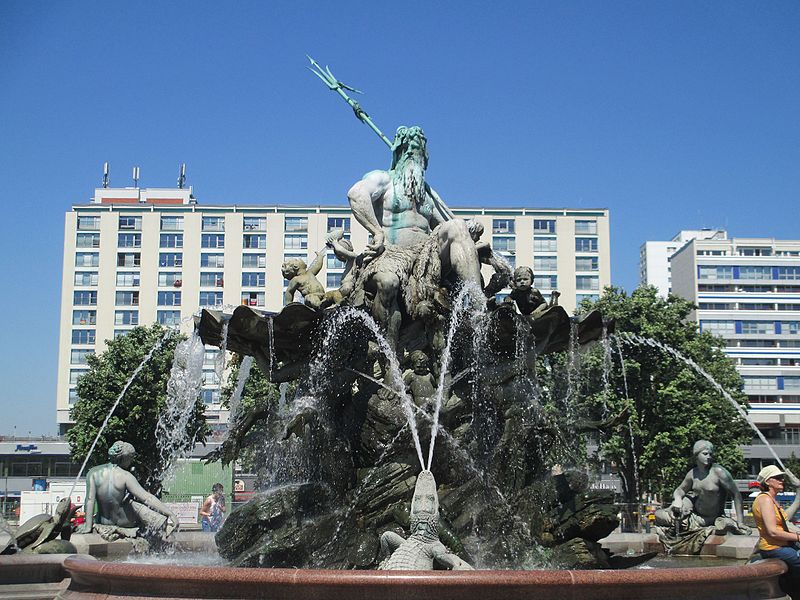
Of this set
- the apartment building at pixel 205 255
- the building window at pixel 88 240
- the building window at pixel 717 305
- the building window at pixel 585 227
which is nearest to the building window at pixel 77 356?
the apartment building at pixel 205 255

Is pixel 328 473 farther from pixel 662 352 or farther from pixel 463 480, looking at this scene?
pixel 662 352

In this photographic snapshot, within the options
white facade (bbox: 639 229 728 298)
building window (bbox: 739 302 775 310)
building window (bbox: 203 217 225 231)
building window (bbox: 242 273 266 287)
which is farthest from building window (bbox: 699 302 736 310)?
building window (bbox: 203 217 225 231)

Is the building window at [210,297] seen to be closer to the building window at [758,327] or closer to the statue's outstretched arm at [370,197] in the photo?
the building window at [758,327]

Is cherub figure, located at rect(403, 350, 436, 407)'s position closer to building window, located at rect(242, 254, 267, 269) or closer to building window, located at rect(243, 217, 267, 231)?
building window, located at rect(242, 254, 267, 269)

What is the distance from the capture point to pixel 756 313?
96500 millimetres

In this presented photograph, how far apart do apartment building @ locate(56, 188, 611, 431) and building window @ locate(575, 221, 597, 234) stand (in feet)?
0.52

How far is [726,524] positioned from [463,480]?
4.56 meters

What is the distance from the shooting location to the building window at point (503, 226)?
284 feet

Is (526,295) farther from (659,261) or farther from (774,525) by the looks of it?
(659,261)

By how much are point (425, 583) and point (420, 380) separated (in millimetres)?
4812

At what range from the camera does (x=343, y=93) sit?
16.3m

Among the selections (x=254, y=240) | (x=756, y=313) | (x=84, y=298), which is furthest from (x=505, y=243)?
(x=84, y=298)

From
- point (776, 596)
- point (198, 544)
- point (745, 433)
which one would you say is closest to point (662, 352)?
point (745, 433)

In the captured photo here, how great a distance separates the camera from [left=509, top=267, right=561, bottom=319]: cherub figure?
12156mm
